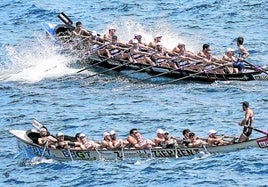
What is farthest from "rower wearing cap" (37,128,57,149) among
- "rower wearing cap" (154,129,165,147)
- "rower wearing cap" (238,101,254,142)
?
"rower wearing cap" (238,101,254,142)

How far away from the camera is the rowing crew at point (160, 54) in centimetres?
5084

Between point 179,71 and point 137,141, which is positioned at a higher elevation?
point 179,71

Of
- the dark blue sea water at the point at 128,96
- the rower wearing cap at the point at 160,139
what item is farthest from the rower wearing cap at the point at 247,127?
the rower wearing cap at the point at 160,139

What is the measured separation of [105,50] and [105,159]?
15809 millimetres

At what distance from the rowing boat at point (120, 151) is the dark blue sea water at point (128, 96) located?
312 millimetres

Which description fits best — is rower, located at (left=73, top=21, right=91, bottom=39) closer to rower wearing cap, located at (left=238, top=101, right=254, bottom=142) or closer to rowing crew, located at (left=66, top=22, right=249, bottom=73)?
rowing crew, located at (left=66, top=22, right=249, bottom=73)

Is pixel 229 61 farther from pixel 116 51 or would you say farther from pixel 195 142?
pixel 195 142

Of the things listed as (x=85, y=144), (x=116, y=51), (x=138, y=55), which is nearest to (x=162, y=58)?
(x=138, y=55)

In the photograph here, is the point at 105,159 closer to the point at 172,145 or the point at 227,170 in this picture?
the point at 172,145

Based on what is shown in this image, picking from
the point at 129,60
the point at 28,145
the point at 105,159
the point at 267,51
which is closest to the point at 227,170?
the point at 105,159

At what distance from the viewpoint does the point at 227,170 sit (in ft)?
123

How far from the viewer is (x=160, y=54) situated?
52.8m

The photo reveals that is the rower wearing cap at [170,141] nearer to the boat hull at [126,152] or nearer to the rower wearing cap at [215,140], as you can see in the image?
the boat hull at [126,152]

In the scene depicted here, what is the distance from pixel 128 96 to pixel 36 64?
9804 mm
